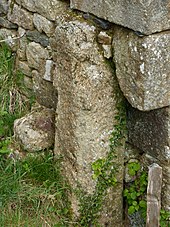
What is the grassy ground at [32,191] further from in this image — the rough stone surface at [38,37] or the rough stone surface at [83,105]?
the rough stone surface at [38,37]

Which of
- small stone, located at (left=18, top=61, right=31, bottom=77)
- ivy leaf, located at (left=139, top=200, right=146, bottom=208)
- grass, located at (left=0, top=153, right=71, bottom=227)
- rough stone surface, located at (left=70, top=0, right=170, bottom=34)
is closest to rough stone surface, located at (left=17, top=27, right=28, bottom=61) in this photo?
small stone, located at (left=18, top=61, right=31, bottom=77)

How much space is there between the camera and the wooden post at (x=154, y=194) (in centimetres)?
345

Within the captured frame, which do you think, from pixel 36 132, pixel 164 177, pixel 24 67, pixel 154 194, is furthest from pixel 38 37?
pixel 154 194

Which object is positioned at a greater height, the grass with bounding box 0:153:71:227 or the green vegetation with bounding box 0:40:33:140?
the green vegetation with bounding box 0:40:33:140

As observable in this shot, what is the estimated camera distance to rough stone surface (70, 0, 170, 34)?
10.6 ft

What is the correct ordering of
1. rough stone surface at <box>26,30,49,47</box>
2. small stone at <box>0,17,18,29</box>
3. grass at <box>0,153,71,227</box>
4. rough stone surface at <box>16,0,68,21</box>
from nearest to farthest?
grass at <box>0,153,71,227</box> → rough stone surface at <box>16,0,68,21</box> → rough stone surface at <box>26,30,49,47</box> → small stone at <box>0,17,18,29</box>

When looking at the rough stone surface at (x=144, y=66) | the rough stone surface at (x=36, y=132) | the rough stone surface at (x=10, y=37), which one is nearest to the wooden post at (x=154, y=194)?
the rough stone surface at (x=144, y=66)

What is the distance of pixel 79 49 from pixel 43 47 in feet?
2.62

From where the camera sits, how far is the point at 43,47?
4391 millimetres

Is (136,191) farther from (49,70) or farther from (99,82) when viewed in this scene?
(49,70)

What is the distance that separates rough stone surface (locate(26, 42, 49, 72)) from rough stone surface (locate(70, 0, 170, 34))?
39.4 inches

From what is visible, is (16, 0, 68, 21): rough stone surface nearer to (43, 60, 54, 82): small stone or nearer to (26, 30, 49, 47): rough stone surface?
(26, 30, 49, 47): rough stone surface

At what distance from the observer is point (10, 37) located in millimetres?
4809

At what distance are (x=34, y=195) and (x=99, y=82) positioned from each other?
0.88 meters
